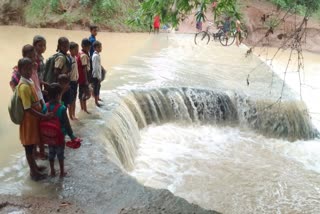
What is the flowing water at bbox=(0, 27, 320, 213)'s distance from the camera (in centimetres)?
605

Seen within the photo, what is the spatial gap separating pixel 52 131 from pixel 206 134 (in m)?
5.03

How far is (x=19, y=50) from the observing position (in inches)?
523

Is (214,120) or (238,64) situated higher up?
(238,64)

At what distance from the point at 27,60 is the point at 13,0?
18105mm

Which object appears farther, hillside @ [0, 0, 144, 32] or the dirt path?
the dirt path

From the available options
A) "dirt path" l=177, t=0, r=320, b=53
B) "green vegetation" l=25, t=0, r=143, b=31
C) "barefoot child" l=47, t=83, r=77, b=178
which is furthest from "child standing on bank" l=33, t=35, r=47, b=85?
"dirt path" l=177, t=0, r=320, b=53

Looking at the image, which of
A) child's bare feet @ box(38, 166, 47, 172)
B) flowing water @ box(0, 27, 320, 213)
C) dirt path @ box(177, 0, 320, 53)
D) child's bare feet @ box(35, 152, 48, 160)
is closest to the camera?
child's bare feet @ box(38, 166, 47, 172)

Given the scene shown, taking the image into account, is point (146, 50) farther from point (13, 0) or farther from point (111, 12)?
point (13, 0)

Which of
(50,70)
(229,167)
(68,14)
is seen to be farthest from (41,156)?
(68,14)

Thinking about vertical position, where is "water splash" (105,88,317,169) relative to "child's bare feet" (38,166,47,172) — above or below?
below

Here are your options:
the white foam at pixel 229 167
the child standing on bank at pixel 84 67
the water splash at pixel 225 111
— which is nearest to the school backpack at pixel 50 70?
the child standing on bank at pixel 84 67

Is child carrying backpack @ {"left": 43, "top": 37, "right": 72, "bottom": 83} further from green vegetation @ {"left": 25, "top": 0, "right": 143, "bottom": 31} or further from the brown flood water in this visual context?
green vegetation @ {"left": 25, "top": 0, "right": 143, "bottom": 31}

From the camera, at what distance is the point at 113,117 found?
6.76 meters

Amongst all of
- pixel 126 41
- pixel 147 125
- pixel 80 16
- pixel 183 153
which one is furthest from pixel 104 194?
pixel 80 16
